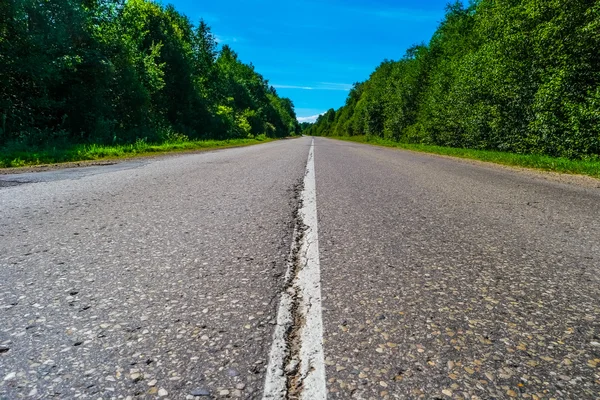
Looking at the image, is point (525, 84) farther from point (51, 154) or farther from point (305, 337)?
point (51, 154)

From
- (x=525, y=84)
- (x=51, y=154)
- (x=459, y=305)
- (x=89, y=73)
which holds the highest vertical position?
(x=89, y=73)

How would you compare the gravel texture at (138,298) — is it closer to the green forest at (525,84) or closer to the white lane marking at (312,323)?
the white lane marking at (312,323)

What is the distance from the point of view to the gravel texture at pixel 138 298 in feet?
4.11

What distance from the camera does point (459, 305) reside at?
1.85 metres

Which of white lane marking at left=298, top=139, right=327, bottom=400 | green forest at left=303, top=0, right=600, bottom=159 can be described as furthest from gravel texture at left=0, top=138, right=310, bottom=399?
green forest at left=303, top=0, right=600, bottom=159

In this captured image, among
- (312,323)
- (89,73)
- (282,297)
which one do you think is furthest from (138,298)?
(89,73)

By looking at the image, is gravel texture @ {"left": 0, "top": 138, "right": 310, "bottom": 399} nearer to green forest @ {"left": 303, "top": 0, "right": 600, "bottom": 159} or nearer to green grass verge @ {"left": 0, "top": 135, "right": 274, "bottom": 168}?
green grass verge @ {"left": 0, "top": 135, "right": 274, "bottom": 168}

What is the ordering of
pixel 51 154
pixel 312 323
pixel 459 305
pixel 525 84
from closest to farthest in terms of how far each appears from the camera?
pixel 312 323, pixel 459 305, pixel 51 154, pixel 525 84

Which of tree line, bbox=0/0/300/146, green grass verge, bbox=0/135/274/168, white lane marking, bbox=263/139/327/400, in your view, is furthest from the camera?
tree line, bbox=0/0/300/146

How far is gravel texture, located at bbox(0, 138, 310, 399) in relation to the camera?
1252 millimetres

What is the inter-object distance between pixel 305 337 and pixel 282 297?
406 millimetres

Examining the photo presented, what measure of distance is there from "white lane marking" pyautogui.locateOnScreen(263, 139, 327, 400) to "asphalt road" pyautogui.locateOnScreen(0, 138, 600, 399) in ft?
0.11

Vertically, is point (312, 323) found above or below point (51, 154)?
below

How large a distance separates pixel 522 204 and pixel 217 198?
4.41 meters
